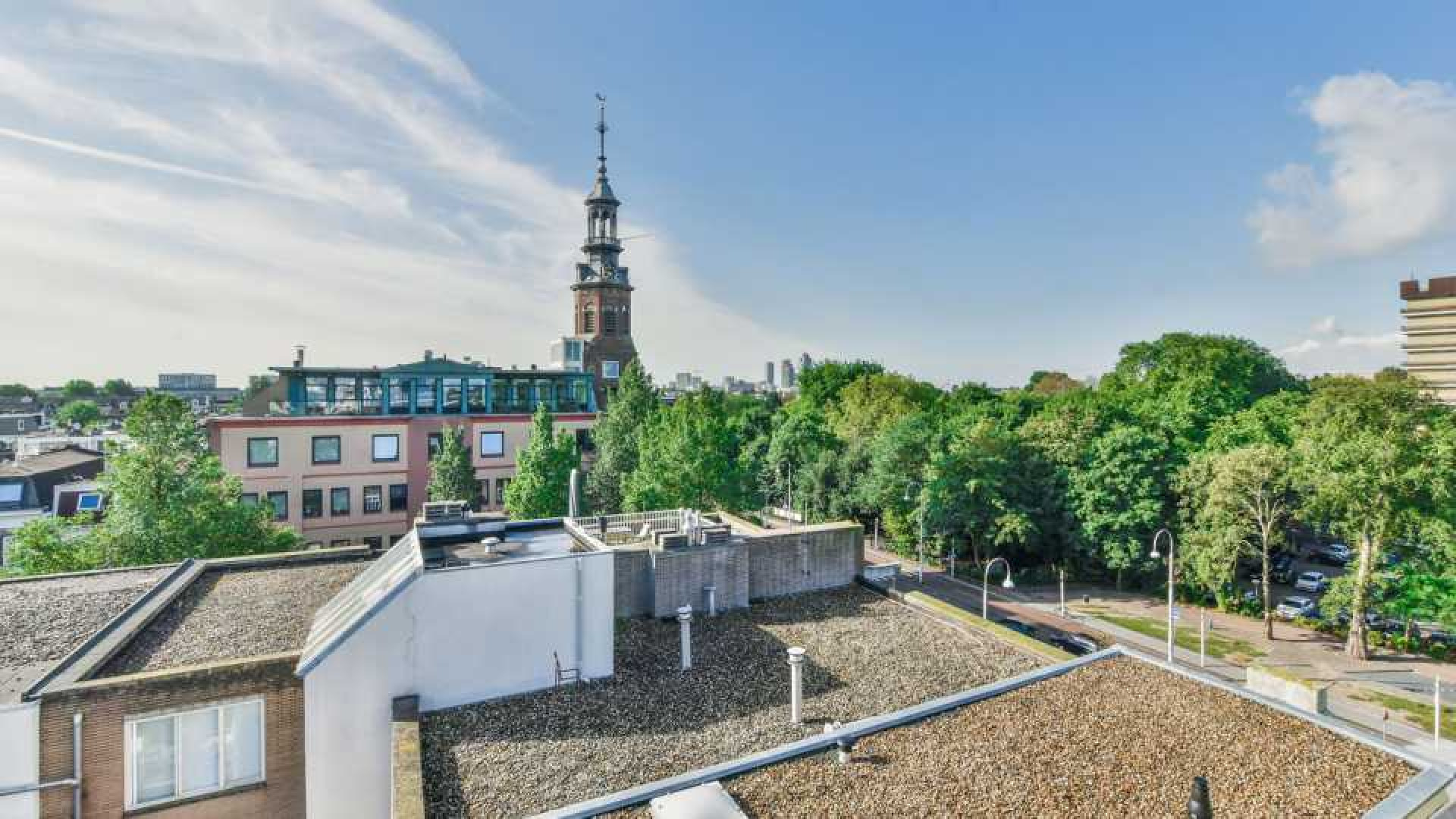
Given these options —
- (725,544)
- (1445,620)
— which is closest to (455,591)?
(725,544)

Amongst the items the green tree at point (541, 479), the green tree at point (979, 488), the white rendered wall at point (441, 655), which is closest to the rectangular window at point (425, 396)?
the green tree at point (541, 479)

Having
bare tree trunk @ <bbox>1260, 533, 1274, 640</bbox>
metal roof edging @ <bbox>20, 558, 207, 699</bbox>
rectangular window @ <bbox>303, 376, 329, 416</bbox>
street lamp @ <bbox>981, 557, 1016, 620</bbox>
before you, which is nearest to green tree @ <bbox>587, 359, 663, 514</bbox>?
rectangular window @ <bbox>303, 376, 329, 416</bbox>

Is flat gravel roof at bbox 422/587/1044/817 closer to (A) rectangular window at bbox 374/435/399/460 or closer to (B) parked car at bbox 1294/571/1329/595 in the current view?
(A) rectangular window at bbox 374/435/399/460

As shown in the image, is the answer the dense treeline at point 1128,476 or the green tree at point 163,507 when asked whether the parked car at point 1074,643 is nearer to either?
the dense treeline at point 1128,476

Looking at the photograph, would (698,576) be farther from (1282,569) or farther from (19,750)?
(1282,569)

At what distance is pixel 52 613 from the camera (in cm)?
1293

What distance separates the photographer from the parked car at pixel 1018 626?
98.1 feet

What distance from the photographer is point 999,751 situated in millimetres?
8484

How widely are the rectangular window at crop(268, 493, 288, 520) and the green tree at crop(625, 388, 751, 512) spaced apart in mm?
19741

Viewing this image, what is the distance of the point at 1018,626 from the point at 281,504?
39392 mm

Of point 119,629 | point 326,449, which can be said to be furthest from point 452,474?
point 119,629

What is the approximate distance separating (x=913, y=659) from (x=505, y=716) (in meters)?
7.37

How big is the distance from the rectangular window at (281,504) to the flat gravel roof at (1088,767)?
37384mm

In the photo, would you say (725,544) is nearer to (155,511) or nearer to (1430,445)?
(155,511)
